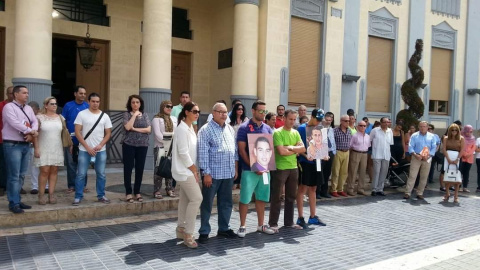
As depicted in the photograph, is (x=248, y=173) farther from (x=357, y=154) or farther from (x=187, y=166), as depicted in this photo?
(x=357, y=154)

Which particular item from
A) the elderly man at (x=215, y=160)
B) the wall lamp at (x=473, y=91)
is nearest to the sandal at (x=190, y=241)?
the elderly man at (x=215, y=160)

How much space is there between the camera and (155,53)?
11.1m

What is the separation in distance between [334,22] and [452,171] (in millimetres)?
6767

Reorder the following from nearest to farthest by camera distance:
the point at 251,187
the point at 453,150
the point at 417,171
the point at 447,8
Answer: the point at 251,187, the point at 453,150, the point at 417,171, the point at 447,8

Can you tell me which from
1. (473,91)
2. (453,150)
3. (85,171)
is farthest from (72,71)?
(473,91)

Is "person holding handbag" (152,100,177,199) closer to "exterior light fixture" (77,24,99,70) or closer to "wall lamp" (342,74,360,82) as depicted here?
"exterior light fixture" (77,24,99,70)

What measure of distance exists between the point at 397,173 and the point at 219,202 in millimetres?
6784

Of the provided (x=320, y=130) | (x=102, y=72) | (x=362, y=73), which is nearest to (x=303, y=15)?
(x=362, y=73)

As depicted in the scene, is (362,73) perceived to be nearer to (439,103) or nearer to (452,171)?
(439,103)

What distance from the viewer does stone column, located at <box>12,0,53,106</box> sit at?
371 inches

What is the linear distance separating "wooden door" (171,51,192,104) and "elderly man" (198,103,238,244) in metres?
8.96

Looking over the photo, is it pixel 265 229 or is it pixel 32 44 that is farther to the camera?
pixel 32 44

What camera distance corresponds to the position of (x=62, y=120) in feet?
23.5

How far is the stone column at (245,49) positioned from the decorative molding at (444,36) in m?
8.74
